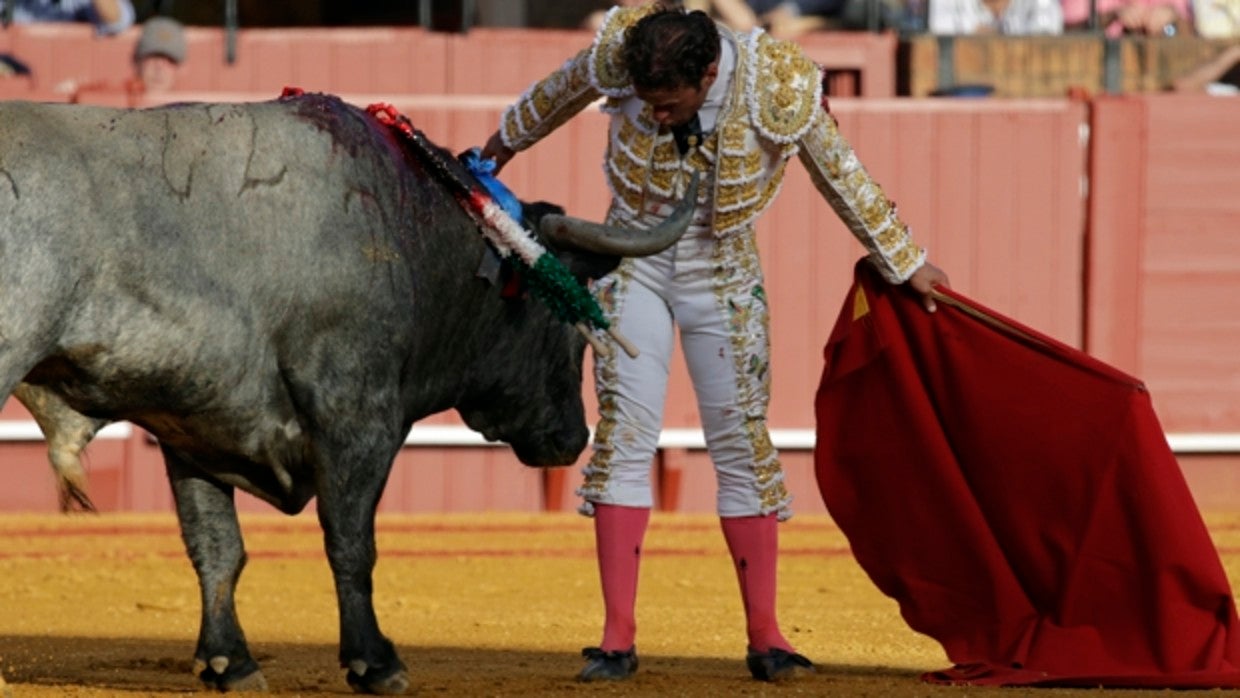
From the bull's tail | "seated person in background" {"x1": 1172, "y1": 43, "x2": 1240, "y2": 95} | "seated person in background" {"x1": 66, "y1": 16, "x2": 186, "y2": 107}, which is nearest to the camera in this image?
the bull's tail

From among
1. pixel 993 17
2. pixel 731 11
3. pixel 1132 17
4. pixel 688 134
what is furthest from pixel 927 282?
pixel 1132 17

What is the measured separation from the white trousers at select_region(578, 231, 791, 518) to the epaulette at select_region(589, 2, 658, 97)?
350mm

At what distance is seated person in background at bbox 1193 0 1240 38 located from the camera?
35.0ft

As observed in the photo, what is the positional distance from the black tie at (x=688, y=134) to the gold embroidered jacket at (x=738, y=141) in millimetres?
19

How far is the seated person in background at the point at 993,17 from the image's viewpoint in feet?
34.4

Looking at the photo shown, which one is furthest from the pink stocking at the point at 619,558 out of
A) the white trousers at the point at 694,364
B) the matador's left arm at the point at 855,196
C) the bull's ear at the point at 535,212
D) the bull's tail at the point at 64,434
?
the bull's tail at the point at 64,434

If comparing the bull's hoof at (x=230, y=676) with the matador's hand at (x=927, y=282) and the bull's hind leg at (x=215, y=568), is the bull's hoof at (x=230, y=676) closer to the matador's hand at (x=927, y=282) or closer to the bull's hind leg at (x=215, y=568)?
the bull's hind leg at (x=215, y=568)

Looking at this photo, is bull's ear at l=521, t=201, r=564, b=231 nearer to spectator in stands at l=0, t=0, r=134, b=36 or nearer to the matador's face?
the matador's face

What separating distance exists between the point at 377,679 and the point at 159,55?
5.25 m

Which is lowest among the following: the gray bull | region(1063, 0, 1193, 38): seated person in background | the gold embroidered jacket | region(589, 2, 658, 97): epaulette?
the gray bull

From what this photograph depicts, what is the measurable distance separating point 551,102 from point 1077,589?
4.78 feet

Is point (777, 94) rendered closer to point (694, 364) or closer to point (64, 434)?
point (694, 364)

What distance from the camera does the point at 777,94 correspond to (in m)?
5.11

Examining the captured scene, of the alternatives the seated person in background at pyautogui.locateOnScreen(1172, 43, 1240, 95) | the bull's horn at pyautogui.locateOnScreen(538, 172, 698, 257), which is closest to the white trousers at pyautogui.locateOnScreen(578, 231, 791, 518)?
the bull's horn at pyautogui.locateOnScreen(538, 172, 698, 257)
